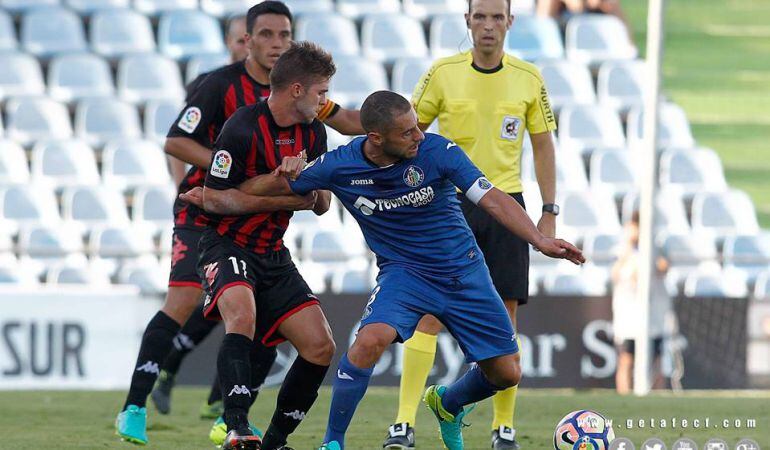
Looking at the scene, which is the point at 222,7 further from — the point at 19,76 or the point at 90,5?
the point at 19,76

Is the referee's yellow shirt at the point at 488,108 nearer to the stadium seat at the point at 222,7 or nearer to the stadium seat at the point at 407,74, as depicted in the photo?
the stadium seat at the point at 407,74

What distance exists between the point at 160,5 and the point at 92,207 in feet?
11.4

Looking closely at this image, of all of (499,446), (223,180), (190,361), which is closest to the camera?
(223,180)

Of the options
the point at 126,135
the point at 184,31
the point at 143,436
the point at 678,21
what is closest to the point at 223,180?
the point at 143,436

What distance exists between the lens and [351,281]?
12641 millimetres

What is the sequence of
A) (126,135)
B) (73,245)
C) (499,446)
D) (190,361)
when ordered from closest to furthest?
(499,446) < (190,361) < (73,245) < (126,135)

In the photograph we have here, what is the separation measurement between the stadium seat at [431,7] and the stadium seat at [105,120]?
12.0 ft

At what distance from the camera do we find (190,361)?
1188 centimetres

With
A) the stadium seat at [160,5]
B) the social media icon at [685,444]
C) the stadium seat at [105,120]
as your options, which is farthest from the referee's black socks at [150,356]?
the stadium seat at [160,5]

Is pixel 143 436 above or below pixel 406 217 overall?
below

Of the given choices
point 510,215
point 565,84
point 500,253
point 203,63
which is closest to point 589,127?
point 565,84

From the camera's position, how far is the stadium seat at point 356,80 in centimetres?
1502

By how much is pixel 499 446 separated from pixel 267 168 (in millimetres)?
1767

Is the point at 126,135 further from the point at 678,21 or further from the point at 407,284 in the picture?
the point at 678,21
